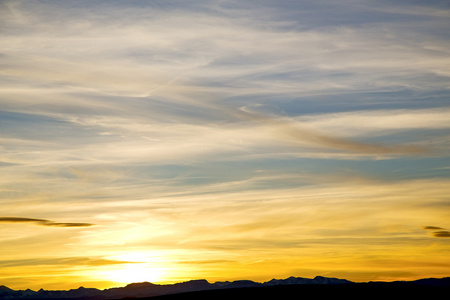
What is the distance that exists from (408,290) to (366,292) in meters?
11.8

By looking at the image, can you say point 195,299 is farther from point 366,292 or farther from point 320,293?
point 366,292

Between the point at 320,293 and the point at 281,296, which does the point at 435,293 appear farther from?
the point at 281,296

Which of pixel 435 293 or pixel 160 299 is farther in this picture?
pixel 160 299

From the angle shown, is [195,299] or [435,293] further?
[195,299]

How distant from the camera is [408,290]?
14725cm

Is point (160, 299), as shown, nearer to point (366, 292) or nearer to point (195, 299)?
point (195, 299)

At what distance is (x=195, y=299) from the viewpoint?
156250 millimetres

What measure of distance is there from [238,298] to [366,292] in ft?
112

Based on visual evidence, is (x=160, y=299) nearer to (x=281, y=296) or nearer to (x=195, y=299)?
(x=195, y=299)

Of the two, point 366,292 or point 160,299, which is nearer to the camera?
point 366,292

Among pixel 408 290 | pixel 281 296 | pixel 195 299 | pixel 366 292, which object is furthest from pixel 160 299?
pixel 408 290

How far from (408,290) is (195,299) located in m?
58.7

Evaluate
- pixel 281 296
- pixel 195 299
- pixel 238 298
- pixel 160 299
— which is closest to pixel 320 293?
pixel 281 296

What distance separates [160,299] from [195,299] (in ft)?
44.1
